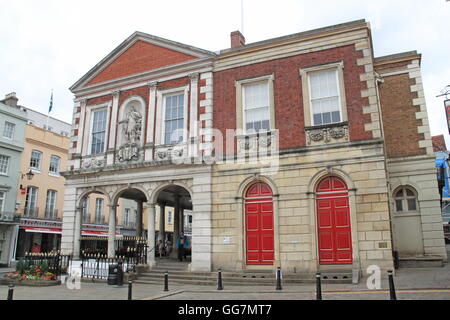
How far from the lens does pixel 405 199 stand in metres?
19.2

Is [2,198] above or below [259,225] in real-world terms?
above

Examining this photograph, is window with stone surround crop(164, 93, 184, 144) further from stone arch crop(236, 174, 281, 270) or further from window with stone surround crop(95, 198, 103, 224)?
window with stone surround crop(95, 198, 103, 224)

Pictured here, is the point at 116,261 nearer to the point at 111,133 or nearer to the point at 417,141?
the point at 111,133

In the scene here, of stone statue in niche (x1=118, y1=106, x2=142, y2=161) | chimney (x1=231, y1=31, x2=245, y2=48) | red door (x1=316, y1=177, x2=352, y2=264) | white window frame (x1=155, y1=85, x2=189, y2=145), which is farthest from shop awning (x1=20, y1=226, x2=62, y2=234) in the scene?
red door (x1=316, y1=177, x2=352, y2=264)

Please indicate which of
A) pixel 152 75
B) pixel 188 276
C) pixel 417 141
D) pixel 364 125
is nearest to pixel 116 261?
pixel 188 276

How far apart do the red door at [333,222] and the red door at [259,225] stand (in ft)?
6.50

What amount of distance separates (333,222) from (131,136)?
34.5ft

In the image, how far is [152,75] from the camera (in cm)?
1923

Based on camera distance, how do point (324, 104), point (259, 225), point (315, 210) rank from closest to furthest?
point (315, 210) → point (324, 104) → point (259, 225)

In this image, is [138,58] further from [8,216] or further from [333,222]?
[8,216]

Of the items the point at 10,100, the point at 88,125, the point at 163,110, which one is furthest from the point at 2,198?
the point at 163,110

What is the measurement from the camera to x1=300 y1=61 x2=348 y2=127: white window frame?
49.6 ft

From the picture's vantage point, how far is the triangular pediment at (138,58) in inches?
736

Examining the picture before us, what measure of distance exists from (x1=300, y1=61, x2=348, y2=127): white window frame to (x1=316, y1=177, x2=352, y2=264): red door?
8.18ft
